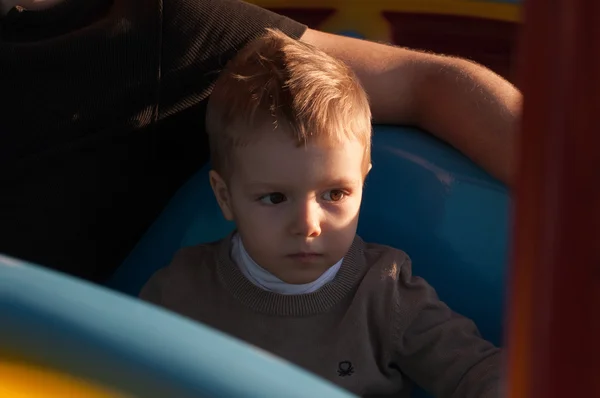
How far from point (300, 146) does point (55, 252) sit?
0.33m

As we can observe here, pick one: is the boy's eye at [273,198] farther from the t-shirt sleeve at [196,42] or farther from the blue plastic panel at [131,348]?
the blue plastic panel at [131,348]

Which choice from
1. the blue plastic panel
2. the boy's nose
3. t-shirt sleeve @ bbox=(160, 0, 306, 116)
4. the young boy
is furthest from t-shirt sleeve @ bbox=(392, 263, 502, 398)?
the blue plastic panel

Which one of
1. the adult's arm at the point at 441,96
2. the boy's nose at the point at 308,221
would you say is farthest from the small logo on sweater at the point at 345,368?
the adult's arm at the point at 441,96

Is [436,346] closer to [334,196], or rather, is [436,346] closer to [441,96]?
[334,196]

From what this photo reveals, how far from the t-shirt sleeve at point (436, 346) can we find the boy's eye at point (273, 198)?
0.53ft

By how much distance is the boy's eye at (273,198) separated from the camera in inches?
36.9

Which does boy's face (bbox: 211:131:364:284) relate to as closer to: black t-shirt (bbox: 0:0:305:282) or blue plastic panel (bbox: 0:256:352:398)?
black t-shirt (bbox: 0:0:305:282)

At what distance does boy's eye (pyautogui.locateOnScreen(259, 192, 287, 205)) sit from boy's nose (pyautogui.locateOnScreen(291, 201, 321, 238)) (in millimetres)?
29

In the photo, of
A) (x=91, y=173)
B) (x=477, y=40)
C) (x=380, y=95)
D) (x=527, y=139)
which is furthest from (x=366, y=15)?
(x=527, y=139)

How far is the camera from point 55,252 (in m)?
1.04

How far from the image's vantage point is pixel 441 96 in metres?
1.13

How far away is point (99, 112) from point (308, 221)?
294 mm

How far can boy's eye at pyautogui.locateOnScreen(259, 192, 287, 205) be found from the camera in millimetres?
936

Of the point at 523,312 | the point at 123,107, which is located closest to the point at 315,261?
the point at 123,107
